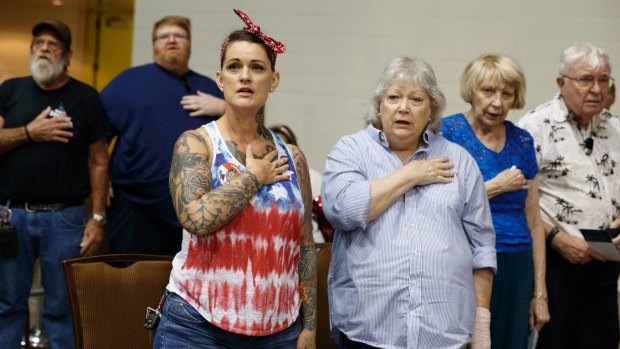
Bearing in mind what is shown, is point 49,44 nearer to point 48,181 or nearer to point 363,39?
point 48,181

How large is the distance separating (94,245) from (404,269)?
1.92m

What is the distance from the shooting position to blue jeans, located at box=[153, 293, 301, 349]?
2311 millimetres

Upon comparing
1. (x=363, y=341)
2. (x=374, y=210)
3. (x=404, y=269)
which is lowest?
(x=363, y=341)

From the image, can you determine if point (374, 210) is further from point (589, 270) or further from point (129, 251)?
point (129, 251)

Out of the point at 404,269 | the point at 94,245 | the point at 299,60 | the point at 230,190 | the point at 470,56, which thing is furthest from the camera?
the point at 299,60

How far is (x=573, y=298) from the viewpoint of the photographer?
3.68 metres

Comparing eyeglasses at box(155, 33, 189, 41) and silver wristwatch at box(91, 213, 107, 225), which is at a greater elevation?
eyeglasses at box(155, 33, 189, 41)

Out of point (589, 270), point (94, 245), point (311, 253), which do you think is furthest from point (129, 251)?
point (589, 270)

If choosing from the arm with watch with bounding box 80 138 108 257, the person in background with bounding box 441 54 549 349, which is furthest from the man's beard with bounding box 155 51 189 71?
the person in background with bounding box 441 54 549 349

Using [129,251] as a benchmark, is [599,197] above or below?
above

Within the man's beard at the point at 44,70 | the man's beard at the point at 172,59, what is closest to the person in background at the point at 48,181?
the man's beard at the point at 44,70

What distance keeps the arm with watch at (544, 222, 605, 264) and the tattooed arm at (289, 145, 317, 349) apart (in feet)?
4.87

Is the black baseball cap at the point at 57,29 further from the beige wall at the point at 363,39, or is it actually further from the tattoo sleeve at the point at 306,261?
the tattoo sleeve at the point at 306,261

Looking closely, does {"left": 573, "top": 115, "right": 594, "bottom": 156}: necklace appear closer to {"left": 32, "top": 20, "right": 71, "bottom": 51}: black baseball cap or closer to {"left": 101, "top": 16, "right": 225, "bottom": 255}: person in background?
{"left": 101, "top": 16, "right": 225, "bottom": 255}: person in background
